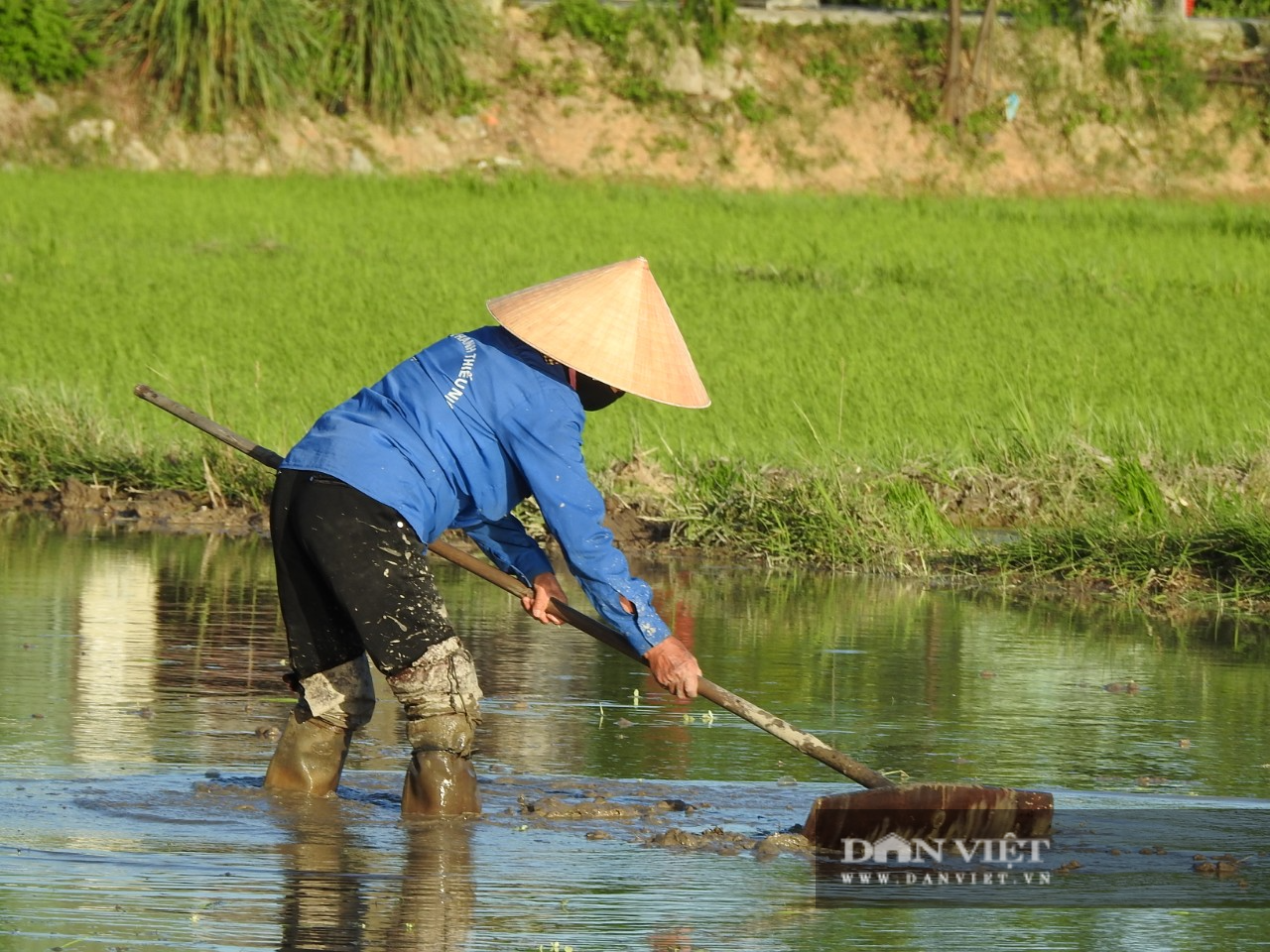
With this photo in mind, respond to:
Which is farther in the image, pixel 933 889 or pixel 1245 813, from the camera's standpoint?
pixel 1245 813

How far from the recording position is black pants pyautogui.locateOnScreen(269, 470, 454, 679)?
5.20 meters

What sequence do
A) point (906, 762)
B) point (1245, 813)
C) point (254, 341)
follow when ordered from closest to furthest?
point (1245, 813) → point (906, 762) → point (254, 341)

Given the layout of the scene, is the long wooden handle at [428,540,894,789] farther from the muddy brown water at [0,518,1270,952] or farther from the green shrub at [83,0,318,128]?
the green shrub at [83,0,318,128]

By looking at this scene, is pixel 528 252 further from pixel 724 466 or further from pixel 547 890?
pixel 547 890

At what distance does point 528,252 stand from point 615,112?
836cm

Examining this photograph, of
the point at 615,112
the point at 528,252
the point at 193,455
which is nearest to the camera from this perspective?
the point at 193,455

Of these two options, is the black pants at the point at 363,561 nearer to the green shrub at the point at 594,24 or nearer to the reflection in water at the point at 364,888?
the reflection in water at the point at 364,888

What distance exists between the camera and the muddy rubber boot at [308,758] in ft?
18.2

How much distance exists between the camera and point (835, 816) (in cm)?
526

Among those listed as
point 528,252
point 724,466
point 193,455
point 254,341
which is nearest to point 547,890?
point 724,466

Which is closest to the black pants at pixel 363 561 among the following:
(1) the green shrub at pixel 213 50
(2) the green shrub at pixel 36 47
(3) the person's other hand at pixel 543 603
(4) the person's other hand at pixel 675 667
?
(3) the person's other hand at pixel 543 603

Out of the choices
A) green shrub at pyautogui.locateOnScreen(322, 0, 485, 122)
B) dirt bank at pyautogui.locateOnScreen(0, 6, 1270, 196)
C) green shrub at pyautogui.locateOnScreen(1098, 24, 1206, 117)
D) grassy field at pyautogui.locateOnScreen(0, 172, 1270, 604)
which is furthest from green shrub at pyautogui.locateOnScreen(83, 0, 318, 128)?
green shrub at pyautogui.locateOnScreen(1098, 24, 1206, 117)

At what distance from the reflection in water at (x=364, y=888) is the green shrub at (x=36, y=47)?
18.8 metres

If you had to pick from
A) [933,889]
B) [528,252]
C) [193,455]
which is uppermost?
[528,252]
